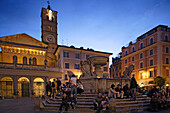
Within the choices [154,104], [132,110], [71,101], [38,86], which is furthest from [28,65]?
[154,104]

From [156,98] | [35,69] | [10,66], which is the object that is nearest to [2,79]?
[10,66]

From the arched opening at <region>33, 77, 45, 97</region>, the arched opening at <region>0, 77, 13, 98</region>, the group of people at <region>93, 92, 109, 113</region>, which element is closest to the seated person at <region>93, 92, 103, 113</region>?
the group of people at <region>93, 92, 109, 113</region>

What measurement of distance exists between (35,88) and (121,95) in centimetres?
2409

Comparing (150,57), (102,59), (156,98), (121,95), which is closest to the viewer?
(156,98)

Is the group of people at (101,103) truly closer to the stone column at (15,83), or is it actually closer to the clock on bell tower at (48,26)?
the stone column at (15,83)

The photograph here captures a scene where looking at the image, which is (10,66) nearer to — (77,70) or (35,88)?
(35,88)

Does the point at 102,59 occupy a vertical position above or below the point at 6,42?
below

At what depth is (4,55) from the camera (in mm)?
30656

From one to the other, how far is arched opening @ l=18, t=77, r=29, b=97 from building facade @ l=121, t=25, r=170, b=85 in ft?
82.4

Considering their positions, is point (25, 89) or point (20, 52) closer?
point (25, 89)

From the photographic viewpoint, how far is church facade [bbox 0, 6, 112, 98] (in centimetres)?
2590

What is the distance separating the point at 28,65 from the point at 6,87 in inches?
233

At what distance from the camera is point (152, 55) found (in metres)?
33.1

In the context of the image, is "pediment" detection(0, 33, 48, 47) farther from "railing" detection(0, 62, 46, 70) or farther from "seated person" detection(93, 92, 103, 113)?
"seated person" detection(93, 92, 103, 113)
